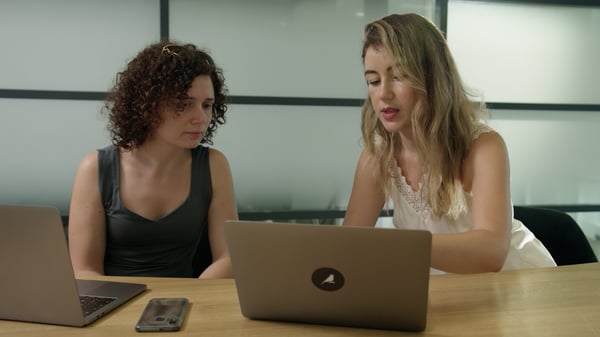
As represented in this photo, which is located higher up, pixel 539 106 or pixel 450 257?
pixel 539 106

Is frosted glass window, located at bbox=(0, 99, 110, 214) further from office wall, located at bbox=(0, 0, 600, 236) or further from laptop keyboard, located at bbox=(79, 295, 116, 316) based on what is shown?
laptop keyboard, located at bbox=(79, 295, 116, 316)

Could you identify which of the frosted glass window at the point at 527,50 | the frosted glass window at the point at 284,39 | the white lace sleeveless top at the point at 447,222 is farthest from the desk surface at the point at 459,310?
the frosted glass window at the point at 527,50

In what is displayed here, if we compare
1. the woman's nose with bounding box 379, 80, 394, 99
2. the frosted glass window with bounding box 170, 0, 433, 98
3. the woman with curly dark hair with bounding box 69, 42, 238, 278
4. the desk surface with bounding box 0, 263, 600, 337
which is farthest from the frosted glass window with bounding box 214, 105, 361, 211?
the desk surface with bounding box 0, 263, 600, 337

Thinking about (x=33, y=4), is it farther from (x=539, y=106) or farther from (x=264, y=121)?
(x=539, y=106)

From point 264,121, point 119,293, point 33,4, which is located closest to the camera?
point 119,293

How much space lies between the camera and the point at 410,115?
5.49ft

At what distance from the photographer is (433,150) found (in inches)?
66.6

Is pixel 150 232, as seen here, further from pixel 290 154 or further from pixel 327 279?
→ pixel 290 154

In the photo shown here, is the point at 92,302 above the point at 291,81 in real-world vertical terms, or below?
below

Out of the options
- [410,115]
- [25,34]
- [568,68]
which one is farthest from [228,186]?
[568,68]

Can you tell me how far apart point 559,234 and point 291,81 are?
1664mm

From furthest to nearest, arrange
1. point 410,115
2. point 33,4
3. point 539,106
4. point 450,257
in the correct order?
point 539,106, point 33,4, point 410,115, point 450,257

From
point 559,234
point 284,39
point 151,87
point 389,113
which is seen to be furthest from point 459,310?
point 284,39

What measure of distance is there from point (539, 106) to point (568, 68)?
330 millimetres
